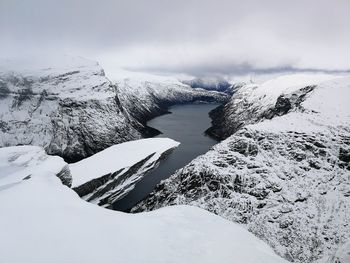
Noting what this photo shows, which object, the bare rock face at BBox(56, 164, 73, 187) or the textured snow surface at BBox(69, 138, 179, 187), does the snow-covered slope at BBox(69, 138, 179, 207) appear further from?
the bare rock face at BBox(56, 164, 73, 187)

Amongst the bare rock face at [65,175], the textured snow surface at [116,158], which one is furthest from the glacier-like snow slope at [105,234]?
the textured snow surface at [116,158]

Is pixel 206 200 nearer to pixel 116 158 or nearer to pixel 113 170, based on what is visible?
pixel 113 170

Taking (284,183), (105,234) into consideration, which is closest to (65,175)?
(284,183)

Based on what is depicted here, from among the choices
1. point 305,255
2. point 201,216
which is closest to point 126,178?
point 305,255

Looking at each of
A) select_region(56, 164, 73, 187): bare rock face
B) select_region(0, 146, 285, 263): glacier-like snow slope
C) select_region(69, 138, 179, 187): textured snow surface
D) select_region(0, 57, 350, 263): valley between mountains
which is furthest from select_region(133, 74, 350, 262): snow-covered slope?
select_region(0, 146, 285, 263): glacier-like snow slope

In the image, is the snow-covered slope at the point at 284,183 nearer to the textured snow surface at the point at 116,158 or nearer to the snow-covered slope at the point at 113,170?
the snow-covered slope at the point at 113,170

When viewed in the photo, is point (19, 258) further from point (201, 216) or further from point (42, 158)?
point (42, 158)
